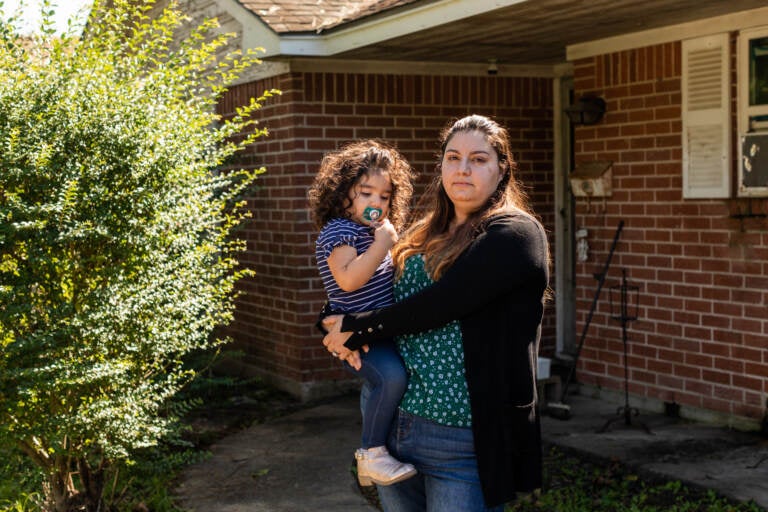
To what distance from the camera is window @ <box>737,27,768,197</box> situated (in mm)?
6273

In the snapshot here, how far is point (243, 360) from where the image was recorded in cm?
941

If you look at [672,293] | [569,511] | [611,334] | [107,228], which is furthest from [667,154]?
[107,228]

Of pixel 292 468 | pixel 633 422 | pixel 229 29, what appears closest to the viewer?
pixel 292 468

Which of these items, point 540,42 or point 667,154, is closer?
point 667,154

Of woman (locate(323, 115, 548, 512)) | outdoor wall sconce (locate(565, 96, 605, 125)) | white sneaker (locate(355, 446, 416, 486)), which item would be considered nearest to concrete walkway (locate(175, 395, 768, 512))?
outdoor wall sconce (locate(565, 96, 605, 125))

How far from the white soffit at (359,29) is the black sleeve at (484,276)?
10.8 ft

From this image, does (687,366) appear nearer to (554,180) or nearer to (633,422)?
(633,422)

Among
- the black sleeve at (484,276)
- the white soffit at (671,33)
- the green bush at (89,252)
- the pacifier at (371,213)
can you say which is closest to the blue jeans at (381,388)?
the black sleeve at (484,276)

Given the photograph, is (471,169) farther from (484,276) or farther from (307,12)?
(307,12)

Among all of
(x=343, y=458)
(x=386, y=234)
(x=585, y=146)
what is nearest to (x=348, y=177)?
(x=386, y=234)

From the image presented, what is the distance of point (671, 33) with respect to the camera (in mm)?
6930

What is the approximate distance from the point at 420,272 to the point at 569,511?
9.14ft

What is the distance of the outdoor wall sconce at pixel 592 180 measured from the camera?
24.9 feet

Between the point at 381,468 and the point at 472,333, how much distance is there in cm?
48
